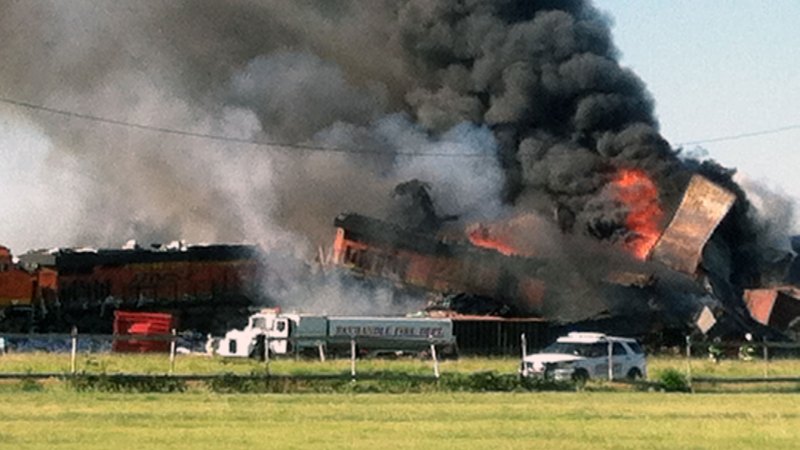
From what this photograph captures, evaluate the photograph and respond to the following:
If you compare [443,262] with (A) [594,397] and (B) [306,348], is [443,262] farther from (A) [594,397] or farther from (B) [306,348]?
(A) [594,397]

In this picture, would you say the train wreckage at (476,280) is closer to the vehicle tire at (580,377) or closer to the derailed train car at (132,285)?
the derailed train car at (132,285)

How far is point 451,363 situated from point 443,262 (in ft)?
50.6

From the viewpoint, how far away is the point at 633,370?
4775 cm

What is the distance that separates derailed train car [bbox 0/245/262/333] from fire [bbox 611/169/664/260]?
Answer: 17107mm

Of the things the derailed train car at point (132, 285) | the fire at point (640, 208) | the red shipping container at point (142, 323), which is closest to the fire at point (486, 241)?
the fire at point (640, 208)

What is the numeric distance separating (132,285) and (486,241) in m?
16.5

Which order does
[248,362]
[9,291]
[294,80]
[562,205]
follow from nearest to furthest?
[248,362] < [9,291] < [562,205] < [294,80]

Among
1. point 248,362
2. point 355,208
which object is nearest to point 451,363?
point 248,362

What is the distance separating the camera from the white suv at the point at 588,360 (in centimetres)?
4578

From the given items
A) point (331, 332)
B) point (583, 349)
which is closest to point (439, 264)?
point (331, 332)

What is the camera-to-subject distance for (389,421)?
27.7m

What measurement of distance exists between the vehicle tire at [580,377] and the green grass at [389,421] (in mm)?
5008

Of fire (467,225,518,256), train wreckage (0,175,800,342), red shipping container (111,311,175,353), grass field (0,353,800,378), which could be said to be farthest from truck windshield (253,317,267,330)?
fire (467,225,518,256)

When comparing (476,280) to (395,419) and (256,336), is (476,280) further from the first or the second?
(395,419)
